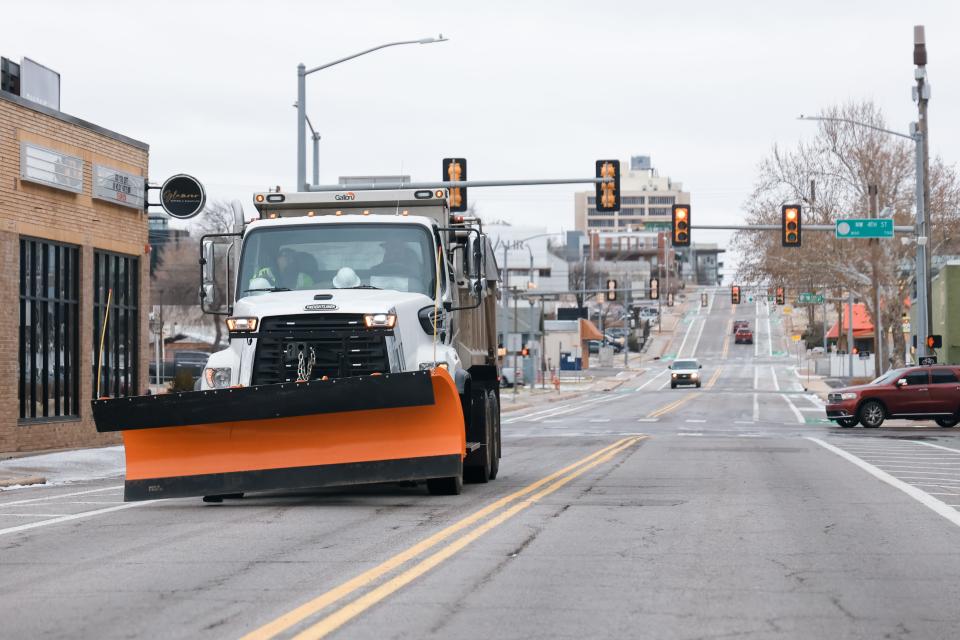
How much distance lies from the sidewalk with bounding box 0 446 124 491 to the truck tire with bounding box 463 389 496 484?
6.70 metres

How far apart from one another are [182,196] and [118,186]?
1.33m

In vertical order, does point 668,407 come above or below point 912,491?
below

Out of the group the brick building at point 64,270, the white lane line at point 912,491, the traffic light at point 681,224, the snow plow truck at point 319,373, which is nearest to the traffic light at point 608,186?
the traffic light at point 681,224

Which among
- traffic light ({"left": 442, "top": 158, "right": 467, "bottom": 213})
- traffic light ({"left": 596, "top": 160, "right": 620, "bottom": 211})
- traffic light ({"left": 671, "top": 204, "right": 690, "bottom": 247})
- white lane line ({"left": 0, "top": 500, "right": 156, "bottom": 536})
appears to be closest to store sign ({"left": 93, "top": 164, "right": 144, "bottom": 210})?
traffic light ({"left": 442, "top": 158, "right": 467, "bottom": 213})

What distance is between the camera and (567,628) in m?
7.71

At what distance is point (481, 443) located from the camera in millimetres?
16812

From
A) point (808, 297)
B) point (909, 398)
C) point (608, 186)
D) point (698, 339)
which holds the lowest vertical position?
point (909, 398)

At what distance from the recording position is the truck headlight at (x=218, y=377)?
48.4 feet

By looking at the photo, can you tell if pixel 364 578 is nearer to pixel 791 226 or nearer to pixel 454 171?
pixel 454 171

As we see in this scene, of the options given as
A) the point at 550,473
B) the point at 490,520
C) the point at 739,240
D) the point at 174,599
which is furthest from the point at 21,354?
the point at 739,240

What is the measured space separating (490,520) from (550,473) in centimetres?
702

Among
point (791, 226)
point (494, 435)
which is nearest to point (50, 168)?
point (494, 435)

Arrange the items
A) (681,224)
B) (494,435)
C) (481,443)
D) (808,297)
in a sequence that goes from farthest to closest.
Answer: (808,297) → (681,224) → (494,435) → (481,443)

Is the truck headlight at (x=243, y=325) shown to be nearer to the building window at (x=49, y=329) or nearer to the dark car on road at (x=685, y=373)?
the building window at (x=49, y=329)
